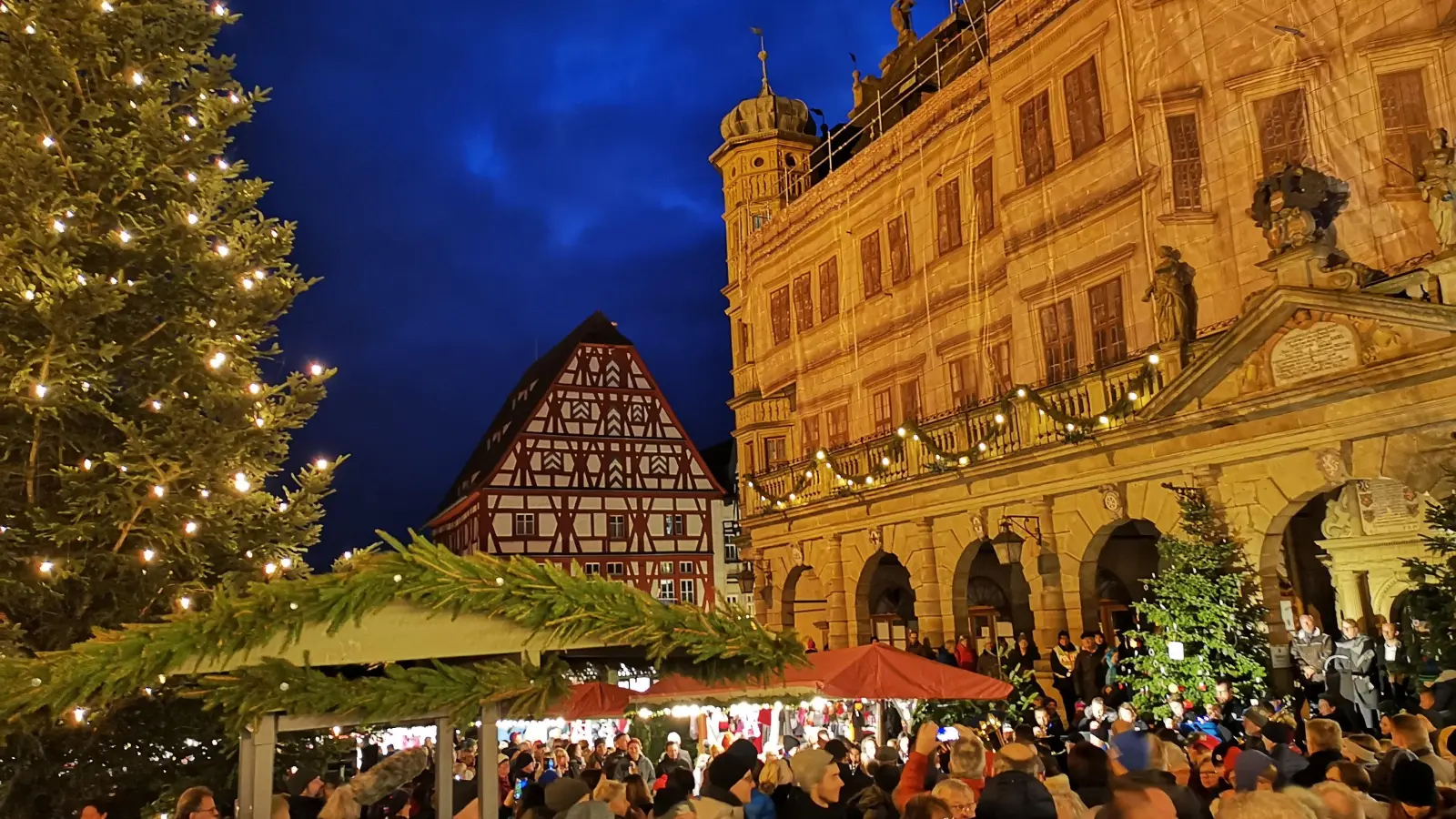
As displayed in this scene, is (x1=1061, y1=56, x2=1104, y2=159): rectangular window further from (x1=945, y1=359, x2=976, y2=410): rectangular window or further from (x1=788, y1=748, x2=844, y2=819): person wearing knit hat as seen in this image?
(x1=788, y1=748, x2=844, y2=819): person wearing knit hat

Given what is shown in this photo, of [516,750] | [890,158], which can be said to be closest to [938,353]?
[890,158]

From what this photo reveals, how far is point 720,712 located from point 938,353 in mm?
10607

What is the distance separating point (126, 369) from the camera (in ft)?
25.0

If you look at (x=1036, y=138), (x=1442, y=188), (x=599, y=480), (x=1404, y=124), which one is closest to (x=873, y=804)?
(x=1442, y=188)

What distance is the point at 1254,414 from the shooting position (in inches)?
555

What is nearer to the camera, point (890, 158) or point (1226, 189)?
point (1226, 189)

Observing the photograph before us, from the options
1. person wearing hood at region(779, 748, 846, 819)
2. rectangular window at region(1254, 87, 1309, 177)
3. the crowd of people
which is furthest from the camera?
rectangular window at region(1254, 87, 1309, 177)

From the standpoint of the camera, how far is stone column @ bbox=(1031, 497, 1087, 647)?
59.2ft

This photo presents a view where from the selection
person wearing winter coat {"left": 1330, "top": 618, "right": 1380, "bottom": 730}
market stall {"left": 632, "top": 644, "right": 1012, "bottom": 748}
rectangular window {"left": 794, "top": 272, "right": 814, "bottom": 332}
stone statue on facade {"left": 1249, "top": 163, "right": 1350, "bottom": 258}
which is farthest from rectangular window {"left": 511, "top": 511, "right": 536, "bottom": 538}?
person wearing winter coat {"left": 1330, "top": 618, "right": 1380, "bottom": 730}

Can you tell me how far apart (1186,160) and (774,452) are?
15.7 m

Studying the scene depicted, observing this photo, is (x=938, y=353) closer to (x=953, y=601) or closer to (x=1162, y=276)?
(x=953, y=601)

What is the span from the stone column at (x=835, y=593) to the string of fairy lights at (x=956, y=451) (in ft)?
5.18

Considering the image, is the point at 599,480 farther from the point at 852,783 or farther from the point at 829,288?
the point at 852,783

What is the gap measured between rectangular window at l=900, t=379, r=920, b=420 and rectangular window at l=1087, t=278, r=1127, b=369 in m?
5.82
